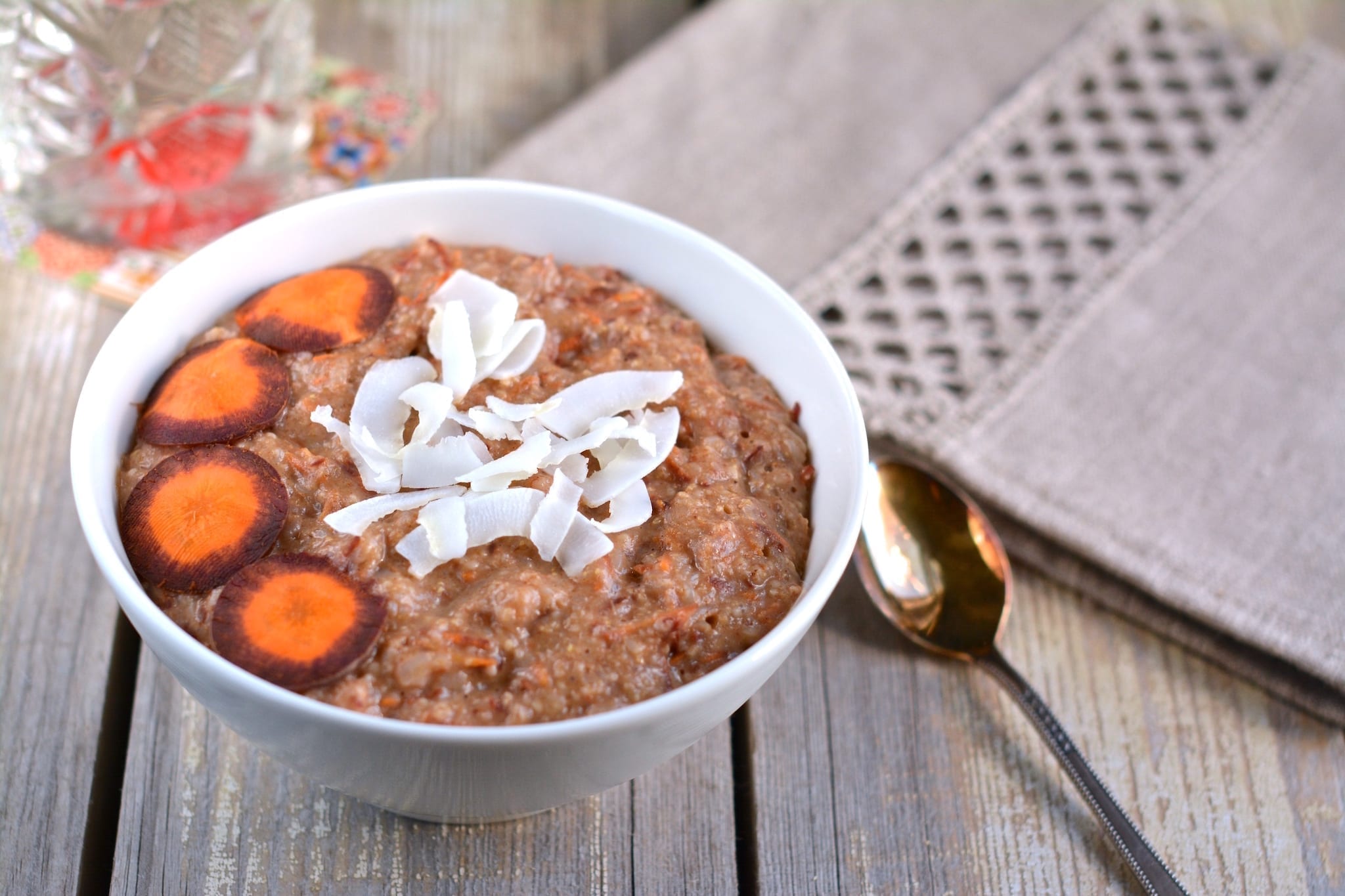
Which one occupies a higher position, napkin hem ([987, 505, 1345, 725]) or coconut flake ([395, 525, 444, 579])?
coconut flake ([395, 525, 444, 579])

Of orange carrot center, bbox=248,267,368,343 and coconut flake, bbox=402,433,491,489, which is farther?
orange carrot center, bbox=248,267,368,343

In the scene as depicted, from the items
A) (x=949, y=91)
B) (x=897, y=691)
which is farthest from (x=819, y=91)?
(x=897, y=691)

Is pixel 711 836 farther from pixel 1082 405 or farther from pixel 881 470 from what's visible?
pixel 1082 405

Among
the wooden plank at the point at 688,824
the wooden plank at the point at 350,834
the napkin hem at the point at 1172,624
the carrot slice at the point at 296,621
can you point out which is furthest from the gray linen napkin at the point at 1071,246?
the carrot slice at the point at 296,621

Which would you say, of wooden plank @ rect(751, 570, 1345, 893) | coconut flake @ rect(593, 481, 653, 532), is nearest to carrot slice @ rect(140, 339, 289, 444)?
coconut flake @ rect(593, 481, 653, 532)

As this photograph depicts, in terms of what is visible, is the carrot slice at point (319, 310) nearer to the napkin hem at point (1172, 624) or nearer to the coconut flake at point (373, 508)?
the coconut flake at point (373, 508)

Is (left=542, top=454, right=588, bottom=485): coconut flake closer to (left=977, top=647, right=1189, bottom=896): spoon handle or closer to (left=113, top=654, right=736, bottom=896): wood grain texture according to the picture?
(left=113, top=654, right=736, bottom=896): wood grain texture

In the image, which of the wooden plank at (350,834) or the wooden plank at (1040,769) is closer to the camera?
the wooden plank at (350,834)

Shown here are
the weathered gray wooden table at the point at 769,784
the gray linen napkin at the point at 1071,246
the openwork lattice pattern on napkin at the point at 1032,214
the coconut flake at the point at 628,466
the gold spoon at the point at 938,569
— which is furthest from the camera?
the openwork lattice pattern on napkin at the point at 1032,214
